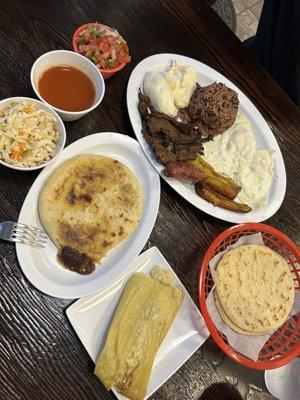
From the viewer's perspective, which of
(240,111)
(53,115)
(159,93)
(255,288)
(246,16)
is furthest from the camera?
(246,16)

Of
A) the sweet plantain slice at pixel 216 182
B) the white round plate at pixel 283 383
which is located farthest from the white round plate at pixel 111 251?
the white round plate at pixel 283 383

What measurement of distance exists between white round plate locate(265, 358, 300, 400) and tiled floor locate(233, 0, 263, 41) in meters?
3.43

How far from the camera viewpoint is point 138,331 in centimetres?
175

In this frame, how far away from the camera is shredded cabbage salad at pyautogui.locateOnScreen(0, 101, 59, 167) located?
1.78 meters

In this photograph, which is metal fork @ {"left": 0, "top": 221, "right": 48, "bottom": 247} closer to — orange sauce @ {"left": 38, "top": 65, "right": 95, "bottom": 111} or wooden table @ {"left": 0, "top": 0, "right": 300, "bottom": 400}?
wooden table @ {"left": 0, "top": 0, "right": 300, "bottom": 400}

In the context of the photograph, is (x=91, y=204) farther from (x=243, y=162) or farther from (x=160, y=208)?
(x=243, y=162)

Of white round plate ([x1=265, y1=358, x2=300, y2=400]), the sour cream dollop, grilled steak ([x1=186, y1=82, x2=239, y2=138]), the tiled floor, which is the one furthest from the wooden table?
the tiled floor

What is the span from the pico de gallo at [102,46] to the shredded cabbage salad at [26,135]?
454 millimetres

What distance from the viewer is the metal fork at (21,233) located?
68.0 inches

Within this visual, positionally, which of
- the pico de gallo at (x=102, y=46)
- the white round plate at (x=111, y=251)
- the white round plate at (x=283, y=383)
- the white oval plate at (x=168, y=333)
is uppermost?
the pico de gallo at (x=102, y=46)

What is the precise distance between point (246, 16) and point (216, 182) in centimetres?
309

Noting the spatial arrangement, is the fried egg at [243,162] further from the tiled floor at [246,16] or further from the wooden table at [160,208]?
the tiled floor at [246,16]

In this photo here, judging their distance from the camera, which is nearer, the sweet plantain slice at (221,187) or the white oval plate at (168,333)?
the white oval plate at (168,333)

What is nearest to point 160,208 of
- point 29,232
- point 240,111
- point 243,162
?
point 243,162
